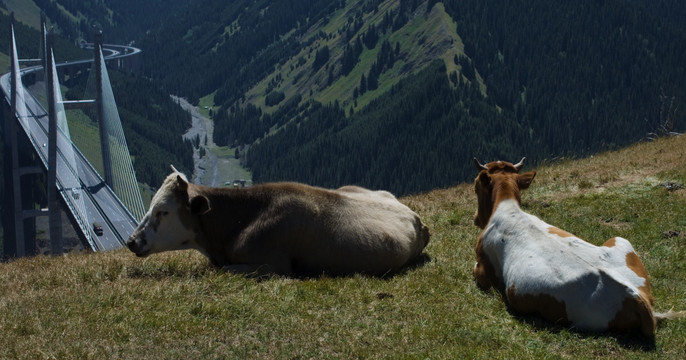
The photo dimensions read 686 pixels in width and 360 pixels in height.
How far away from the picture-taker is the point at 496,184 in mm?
11875

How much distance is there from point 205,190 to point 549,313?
639 centimetres

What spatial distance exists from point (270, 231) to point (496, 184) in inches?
148

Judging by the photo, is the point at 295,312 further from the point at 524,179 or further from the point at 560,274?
the point at 524,179

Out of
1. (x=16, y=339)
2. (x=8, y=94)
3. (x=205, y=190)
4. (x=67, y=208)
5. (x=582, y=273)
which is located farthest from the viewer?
(x=8, y=94)

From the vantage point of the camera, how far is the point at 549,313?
31.6ft

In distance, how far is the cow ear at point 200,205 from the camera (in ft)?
41.7

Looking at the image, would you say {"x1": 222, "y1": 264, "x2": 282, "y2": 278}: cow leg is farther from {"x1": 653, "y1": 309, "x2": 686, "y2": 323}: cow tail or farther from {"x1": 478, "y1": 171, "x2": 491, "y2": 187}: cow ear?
{"x1": 653, "y1": 309, "x2": 686, "y2": 323}: cow tail

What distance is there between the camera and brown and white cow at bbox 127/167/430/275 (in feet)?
41.3

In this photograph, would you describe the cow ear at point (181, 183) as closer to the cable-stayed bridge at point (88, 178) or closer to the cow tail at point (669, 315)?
the cow tail at point (669, 315)

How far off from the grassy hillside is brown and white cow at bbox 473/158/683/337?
0.22 m

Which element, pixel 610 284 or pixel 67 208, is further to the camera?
pixel 67 208

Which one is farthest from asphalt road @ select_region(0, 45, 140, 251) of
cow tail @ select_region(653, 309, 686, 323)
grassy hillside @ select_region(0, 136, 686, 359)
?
cow tail @ select_region(653, 309, 686, 323)

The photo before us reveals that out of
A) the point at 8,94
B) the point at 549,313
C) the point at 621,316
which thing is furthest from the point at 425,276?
the point at 8,94

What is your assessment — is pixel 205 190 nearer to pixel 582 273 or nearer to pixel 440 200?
pixel 582 273
